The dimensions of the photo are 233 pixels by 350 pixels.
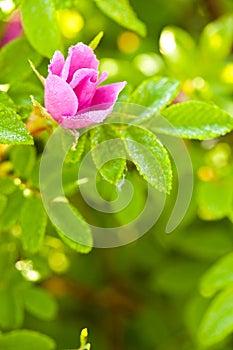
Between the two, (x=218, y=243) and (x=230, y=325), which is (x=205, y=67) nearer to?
(x=218, y=243)

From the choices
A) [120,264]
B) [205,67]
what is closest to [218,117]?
[205,67]

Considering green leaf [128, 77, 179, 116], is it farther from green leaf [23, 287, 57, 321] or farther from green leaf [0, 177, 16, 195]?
green leaf [23, 287, 57, 321]

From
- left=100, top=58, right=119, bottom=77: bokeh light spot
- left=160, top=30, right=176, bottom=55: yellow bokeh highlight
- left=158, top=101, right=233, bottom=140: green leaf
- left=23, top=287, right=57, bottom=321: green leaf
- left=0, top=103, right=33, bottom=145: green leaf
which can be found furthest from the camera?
left=160, top=30, right=176, bottom=55: yellow bokeh highlight

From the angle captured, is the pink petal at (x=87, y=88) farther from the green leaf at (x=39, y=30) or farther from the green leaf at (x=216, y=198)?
the green leaf at (x=216, y=198)

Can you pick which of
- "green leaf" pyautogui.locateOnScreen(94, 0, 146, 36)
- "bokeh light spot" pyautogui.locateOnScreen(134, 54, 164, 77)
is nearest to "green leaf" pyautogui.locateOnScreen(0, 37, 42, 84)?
"green leaf" pyautogui.locateOnScreen(94, 0, 146, 36)

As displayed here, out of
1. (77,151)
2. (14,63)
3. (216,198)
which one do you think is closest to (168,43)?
(216,198)

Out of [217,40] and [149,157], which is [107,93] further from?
[217,40]
